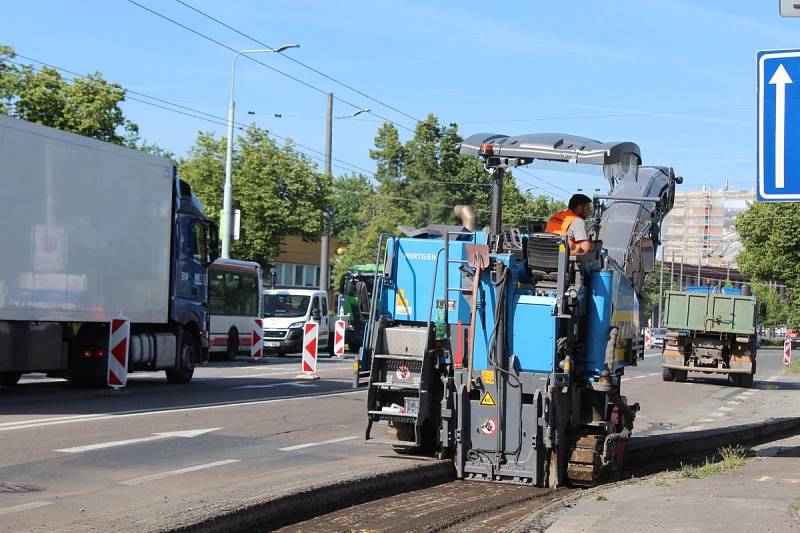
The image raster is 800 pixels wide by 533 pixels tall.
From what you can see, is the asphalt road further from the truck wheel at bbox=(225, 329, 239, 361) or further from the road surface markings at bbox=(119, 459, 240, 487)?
the truck wheel at bbox=(225, 329, 239, 361)

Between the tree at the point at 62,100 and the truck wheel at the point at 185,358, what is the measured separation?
14074 mm

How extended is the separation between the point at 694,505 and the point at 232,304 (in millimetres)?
28422

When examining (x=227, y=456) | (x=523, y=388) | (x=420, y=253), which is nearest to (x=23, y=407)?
(x=227, y=456)

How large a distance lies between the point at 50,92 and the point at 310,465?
26.2 meters

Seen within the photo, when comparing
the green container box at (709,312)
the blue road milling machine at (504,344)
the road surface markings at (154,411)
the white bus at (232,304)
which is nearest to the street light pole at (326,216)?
the white bus at (232,304)

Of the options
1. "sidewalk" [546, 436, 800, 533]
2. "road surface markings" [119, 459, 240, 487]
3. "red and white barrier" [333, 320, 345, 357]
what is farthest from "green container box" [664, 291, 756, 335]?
"road surface markings" [119, 459, 240, 487]

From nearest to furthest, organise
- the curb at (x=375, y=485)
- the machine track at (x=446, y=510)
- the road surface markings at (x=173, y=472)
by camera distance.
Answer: the curb at (x=375, y=485), the machine track at (x=446, y=510), the road surface markings at (x=173, y=472)

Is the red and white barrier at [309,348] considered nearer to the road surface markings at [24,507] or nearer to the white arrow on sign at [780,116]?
the road surface markings at [24,507]

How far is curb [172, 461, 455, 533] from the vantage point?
7.94 m

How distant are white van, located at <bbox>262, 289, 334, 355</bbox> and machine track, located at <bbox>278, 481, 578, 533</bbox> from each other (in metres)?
29.8

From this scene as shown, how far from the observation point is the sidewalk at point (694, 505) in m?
7.92

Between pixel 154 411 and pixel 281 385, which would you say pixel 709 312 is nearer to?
pixel 281 385

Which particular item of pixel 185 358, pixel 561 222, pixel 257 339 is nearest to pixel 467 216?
pixel 561 222

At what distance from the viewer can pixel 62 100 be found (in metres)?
34.9
